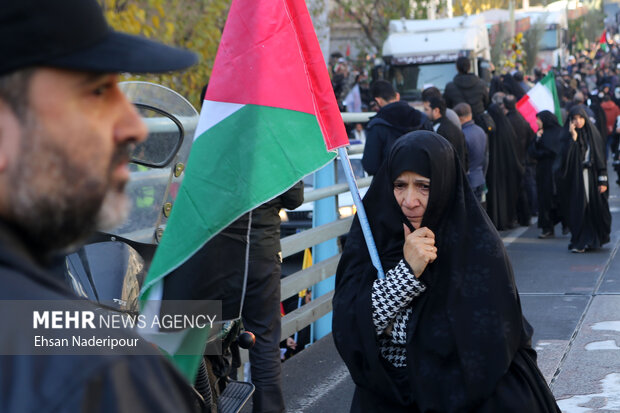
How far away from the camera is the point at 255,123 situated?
12.8ft

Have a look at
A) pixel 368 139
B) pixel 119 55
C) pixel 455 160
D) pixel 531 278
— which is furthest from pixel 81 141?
pixel 531 278

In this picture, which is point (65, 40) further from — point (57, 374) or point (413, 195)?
point (413, 195)

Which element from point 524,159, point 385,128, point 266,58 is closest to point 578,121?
point 524,159

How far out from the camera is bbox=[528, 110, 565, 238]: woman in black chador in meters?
13.8

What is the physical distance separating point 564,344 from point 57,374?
6930 mm

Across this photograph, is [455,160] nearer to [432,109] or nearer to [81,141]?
[81,141]

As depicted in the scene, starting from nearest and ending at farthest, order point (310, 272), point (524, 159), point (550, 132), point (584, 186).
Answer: point (310, 272)
point (584, 186)
point (550, 132)
point (524, 159)

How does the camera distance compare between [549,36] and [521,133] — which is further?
[549,36]

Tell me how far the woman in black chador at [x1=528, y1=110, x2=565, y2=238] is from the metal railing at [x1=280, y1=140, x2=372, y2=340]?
6299 millimetres

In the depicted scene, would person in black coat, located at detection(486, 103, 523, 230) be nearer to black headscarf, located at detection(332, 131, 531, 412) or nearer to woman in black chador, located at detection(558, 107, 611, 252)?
woman in black chador, located at detection(558, 107, 611, 252)

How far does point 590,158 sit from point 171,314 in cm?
1006

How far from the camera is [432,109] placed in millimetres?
11227

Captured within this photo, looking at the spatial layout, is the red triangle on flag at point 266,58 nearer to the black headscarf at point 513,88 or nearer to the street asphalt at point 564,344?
the street asphalt at point 564,344

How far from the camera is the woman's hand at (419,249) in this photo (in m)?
3.61
